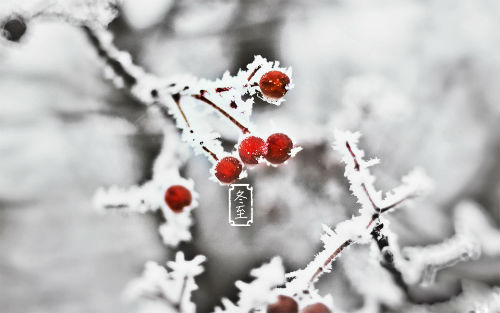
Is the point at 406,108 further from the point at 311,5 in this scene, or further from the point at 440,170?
the point at 311,5

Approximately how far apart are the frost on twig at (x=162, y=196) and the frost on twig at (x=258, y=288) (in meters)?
0.13

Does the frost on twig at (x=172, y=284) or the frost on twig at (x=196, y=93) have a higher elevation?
the frost on twig at (x=196, y=93)

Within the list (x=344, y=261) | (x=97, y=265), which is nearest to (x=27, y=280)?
(x=97, y=265)

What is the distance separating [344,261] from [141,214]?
0.36 meters

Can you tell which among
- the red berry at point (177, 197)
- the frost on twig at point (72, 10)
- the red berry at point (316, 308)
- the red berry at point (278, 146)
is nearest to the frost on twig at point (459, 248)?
the red berry at point (316, 308)

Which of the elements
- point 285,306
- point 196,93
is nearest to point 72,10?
point 196,93

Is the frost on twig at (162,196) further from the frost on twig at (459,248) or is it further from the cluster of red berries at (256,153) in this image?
the frost on twig at (459,248)

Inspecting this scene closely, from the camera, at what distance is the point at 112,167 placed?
58 cm

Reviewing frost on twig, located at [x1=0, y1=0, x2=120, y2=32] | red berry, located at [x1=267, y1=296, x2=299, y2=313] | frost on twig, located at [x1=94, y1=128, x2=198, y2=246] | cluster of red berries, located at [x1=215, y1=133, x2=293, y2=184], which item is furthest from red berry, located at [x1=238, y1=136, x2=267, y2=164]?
frost on twig, located at [x1=0, y1=0, x2=120, y2=32]

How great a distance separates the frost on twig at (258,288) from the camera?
55 centimetres

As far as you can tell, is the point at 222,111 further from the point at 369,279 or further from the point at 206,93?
the point at 369,279

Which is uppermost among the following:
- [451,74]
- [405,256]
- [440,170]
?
[451,74]

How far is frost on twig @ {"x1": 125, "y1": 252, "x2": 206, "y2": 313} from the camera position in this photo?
0.55m

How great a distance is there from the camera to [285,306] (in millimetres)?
502
